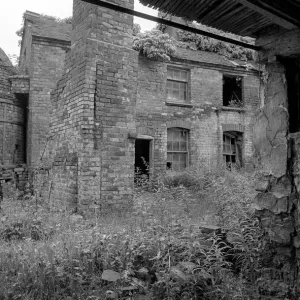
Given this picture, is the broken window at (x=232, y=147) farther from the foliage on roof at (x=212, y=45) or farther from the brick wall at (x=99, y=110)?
the brick wall at (x=99, y=110)

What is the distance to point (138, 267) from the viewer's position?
384cm

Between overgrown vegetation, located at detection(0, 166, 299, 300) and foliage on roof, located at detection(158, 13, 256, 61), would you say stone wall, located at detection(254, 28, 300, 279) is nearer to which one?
overgrown vegetation, located at detection(0, 166, 299, 300)

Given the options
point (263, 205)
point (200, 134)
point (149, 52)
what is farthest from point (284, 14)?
point (200, 134)

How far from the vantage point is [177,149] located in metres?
14.4

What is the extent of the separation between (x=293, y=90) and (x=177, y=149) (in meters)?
10.9

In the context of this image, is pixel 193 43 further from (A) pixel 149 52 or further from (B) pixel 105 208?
(B) pixel 105 208

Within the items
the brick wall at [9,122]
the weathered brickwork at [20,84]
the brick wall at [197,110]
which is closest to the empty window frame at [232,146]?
the brick wall at [197,110]

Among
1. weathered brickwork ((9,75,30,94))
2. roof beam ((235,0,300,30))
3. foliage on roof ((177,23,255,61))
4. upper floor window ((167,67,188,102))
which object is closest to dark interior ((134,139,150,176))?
upper floor window ((167,67,188,102))

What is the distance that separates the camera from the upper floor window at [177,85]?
47.8ft

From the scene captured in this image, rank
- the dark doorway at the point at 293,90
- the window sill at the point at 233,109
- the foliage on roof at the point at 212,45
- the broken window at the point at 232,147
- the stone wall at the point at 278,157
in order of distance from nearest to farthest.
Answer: the stone wall at the point at 278,157, the dark doorway at the point at 293,90, the window sill at the point at 233,109, the broken window at the point at 232,147, the foliage on roof at the point at 212,45

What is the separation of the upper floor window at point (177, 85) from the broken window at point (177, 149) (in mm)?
1531

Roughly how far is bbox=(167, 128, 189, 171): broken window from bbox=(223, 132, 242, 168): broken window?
→ 2.30 metres

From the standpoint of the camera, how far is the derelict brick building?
22.9 feet

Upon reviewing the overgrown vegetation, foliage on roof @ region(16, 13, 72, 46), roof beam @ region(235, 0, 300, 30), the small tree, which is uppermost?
foliage on roof @ region(16, 13, 72, 46)
